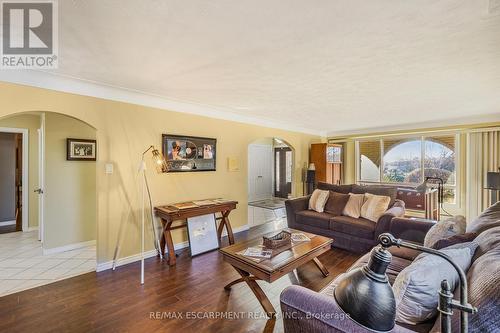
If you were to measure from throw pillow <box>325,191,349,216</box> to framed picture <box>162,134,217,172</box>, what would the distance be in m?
2.16

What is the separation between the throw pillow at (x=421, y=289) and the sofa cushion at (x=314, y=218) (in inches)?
100

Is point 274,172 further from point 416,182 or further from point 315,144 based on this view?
point 416,182

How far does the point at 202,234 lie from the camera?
3.53m

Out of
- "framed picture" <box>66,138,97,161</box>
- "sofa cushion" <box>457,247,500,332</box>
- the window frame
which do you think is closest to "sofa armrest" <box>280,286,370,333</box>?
"sofa cushion" <box>457,247,500,332</box>

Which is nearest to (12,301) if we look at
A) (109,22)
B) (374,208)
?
(109,22)

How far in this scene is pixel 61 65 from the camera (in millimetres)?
2328

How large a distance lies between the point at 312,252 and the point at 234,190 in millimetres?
2337

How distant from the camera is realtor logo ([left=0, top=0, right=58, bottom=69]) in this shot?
1517 mm

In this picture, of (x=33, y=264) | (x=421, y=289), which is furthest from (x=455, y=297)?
(x=33, y=264)

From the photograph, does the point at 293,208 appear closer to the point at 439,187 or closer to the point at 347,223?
the point at 347,223

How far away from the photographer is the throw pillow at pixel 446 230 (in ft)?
6.40

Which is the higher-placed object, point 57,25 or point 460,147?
point 57,25

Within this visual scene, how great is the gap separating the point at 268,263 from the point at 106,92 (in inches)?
112

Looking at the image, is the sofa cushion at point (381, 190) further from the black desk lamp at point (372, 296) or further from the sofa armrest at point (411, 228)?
the black desk lamp at point (372, 296)
